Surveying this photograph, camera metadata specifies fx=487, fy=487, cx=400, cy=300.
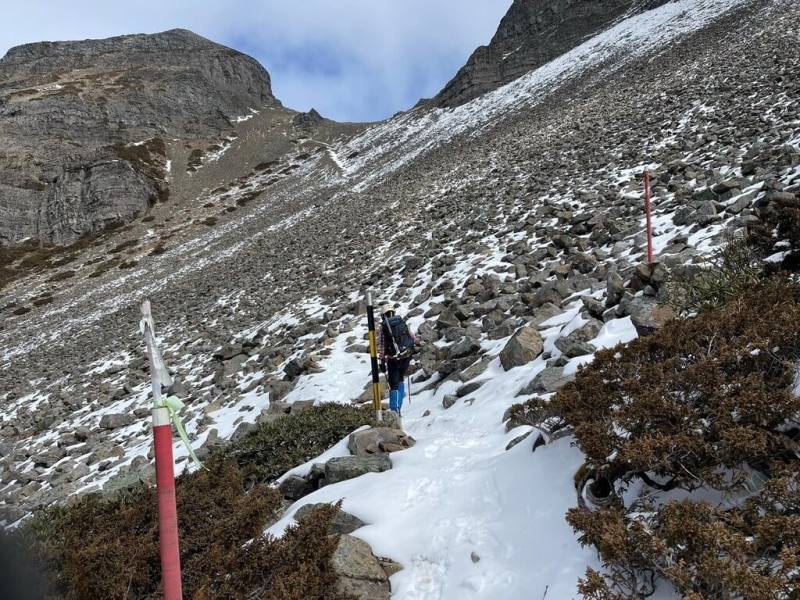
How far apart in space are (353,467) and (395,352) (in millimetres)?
2578

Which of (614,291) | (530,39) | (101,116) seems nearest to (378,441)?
(614,291)

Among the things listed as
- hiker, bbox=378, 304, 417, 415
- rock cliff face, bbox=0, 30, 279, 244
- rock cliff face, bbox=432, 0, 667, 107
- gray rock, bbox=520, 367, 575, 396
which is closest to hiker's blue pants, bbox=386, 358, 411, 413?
hiker, bbox=378, 304, 417, 415

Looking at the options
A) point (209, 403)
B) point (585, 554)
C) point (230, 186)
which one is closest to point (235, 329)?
point (209, 403)

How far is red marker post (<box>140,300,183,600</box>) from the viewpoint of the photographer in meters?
2.59

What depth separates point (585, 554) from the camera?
285cm

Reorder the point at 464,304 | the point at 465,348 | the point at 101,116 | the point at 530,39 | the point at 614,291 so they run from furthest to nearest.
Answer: the point at 101,116, the point at 530,39, the point at 464,304, the point at 465,348, the point at 614,291

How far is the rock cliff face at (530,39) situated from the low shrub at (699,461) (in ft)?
186

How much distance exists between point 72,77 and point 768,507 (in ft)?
366

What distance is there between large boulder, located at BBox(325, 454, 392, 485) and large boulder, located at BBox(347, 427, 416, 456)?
290 mm

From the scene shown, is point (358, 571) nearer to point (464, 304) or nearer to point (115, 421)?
point (464, 304)

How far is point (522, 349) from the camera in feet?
22.3

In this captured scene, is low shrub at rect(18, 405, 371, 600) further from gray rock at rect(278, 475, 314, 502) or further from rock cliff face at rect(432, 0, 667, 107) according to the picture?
rock cliff face at rect(432, 0, 667, 107)

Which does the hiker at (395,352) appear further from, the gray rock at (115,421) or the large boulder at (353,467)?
the gray rock at (115,421)

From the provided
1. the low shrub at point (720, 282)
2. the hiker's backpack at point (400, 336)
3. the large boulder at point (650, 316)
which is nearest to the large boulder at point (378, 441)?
the hiker's backpack at point (400, 336)
